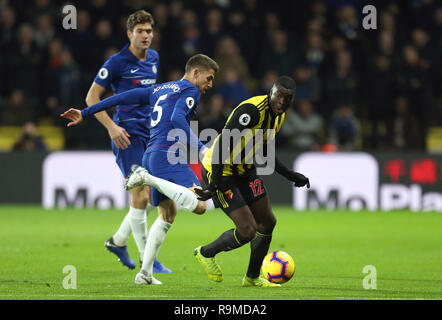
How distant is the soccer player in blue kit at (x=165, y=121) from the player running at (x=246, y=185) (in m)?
0.24

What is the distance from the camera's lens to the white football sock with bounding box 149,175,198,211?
7.76 meters

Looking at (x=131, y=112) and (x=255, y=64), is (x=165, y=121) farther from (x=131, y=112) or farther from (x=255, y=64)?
(x=255, y=64)

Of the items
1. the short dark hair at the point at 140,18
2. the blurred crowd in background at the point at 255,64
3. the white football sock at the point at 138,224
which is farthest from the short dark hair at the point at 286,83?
the blurred crowd in background at the point at 255,64

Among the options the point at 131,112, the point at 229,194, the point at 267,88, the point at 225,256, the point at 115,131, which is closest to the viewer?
the point at 229,194

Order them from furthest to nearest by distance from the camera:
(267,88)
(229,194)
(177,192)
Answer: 1. (267,88)
2. (229,194)
3. (177,192)

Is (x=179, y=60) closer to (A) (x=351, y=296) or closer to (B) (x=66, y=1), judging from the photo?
(B) (x=66, y=1)

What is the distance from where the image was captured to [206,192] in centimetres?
795

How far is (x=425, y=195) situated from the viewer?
17828 mm

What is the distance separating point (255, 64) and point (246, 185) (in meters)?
11.7

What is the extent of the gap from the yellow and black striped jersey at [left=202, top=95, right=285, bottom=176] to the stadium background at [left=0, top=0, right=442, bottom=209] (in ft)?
31.5

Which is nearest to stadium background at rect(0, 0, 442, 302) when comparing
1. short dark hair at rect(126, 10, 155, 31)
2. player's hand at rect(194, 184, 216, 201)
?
short dark hair at rect(126, 10, 155, 31)

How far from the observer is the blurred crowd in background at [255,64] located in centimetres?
1845

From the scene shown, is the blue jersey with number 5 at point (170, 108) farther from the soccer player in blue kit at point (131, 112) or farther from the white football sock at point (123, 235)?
the white football sock at point (123, 235)

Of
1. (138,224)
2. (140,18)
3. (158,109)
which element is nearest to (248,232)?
(158,109)
